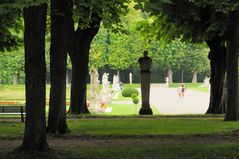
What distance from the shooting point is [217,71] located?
22.9 m

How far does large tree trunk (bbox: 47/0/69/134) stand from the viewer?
13.8 m

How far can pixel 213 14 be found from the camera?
1933cm

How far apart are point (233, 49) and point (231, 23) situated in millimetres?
950

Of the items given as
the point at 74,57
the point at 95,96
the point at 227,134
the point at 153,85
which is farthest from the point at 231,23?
the point at 153,85

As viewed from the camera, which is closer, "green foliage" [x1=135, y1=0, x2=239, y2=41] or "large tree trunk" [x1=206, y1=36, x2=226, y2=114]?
"green foliage" [x1=135, y1=0, x2=239, y2=41]

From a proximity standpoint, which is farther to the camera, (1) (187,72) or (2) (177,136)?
(1) (187,72)

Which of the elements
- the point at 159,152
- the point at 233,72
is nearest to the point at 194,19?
the point at 233,72

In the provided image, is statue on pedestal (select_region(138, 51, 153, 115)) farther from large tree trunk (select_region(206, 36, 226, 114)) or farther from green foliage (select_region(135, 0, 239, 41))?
large tree trunk (select_region(206, 36, 226, 114))

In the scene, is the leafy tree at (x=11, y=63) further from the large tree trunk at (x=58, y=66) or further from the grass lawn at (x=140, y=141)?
the large tree trunk at (x=58, y=66)

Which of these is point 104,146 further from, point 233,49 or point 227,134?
point 233,49

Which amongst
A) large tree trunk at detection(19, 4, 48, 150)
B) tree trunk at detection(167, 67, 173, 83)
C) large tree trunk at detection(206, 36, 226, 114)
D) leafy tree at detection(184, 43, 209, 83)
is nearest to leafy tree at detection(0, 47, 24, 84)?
tree trunk at detection(167, 67, 173, 83)

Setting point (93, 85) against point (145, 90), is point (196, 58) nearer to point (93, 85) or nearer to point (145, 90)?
point (93, 85)

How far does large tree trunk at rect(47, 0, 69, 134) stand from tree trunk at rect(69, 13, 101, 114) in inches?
315

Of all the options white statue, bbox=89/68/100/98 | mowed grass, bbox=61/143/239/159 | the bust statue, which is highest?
the bust statue
